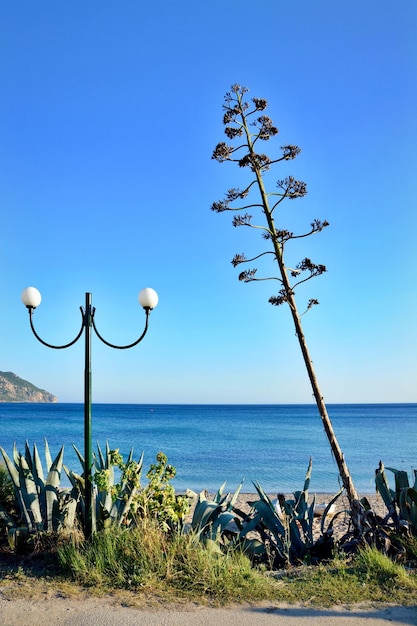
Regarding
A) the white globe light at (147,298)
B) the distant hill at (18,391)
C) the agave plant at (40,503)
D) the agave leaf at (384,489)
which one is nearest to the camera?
the agave plant at (40,503)

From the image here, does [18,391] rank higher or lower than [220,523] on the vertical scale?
higher

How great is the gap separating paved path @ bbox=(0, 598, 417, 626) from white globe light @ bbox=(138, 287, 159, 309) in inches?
125

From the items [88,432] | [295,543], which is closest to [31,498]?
[88,432]

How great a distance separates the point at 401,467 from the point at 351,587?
79.8ft

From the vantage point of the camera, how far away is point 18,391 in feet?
567

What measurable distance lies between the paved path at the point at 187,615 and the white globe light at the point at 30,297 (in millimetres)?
3275

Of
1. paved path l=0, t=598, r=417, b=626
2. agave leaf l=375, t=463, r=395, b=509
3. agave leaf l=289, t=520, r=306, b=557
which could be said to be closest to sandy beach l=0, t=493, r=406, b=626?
paved path l=0, t=598, r=417, b=626

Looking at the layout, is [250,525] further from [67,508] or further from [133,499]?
[67,508]

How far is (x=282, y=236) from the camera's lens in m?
6.52

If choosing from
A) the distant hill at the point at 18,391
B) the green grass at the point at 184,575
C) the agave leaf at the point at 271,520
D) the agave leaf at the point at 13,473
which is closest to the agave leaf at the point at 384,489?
the green grass at the point at 184,575

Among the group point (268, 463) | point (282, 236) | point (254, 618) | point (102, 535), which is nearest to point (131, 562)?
point (102, 535)

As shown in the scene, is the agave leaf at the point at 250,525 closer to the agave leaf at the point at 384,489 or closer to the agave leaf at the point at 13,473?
the agave leaf at the point at 384,489

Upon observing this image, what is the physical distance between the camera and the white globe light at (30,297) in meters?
6.58

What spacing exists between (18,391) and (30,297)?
583 feet
